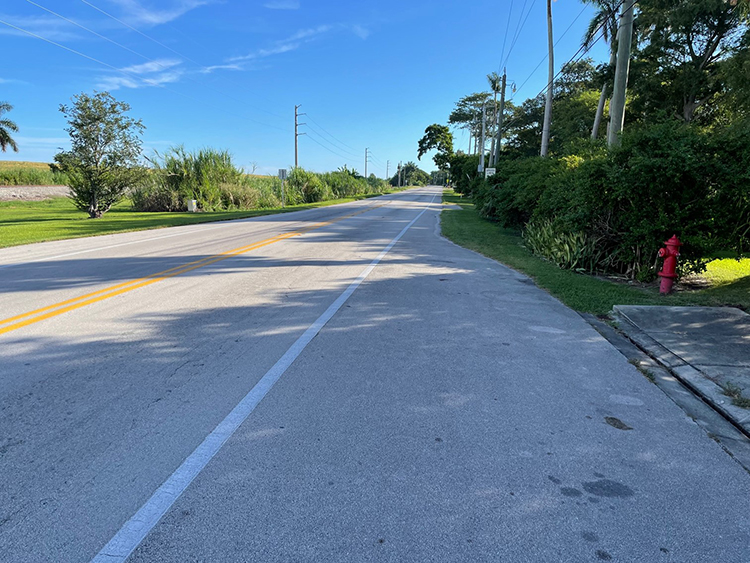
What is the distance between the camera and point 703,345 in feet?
17.2

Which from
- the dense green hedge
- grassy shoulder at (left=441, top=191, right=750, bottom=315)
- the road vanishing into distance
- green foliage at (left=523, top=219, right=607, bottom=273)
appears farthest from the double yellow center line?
the dense green hedge

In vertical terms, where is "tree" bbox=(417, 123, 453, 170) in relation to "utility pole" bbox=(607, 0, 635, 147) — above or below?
above

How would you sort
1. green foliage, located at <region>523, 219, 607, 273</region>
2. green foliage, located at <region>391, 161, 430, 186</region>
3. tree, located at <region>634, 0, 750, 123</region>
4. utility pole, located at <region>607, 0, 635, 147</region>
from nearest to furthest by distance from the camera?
green foliage, located at <region>523, 219, 607, 273</region> < utility pole, located at <region>607, 0, 635, 147</region> < tree, located at <region>634, 0, 750, 123</region> < green foliage, located at <region>391, 161, 430, 186</region>

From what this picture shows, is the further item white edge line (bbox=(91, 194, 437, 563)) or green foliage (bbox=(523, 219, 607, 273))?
green foliage (bbox=(523, 219, 607, 273))

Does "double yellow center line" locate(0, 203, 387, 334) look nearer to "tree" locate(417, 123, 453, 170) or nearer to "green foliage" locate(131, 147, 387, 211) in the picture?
"green foliage" locate(131, 147, 387, 211)

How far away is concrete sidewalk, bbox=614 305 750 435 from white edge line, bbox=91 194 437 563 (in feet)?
12.3

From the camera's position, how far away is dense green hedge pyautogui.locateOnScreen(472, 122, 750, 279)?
7.70 meters

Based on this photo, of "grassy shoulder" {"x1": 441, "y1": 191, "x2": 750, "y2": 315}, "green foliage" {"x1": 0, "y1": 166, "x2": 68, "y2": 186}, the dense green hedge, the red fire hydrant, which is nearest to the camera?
"grassy shoulder" {"x1": 441, "y1": 191, "x2": 750, "y2": 315}

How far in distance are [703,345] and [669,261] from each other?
3.17 metres

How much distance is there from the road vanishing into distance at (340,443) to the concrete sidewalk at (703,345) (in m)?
0.44

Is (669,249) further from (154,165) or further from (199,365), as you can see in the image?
(154,165)

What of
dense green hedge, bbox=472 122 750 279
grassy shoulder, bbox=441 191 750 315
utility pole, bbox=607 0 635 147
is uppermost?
utility pole, bbox=607 0 635 147

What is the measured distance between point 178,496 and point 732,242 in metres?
8.92

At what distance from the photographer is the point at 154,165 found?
28.8 metres
